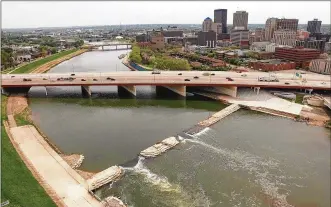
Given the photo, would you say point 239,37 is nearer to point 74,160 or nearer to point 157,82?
point 157,82

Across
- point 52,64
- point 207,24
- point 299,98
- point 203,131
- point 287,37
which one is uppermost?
point 207,24

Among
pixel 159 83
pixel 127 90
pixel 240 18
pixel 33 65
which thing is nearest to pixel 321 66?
pixel 159 83

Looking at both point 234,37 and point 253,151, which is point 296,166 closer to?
point 253,151

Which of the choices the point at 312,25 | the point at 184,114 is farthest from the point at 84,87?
the point at 312,25

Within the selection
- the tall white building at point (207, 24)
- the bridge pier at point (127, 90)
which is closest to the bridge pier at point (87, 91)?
the bridge pier at point (127, 90)

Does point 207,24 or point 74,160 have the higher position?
point 207,24

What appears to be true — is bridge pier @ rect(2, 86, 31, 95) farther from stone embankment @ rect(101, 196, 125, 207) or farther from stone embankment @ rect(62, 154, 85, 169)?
stone embankment @ rect(101, 196, 125, 207)
